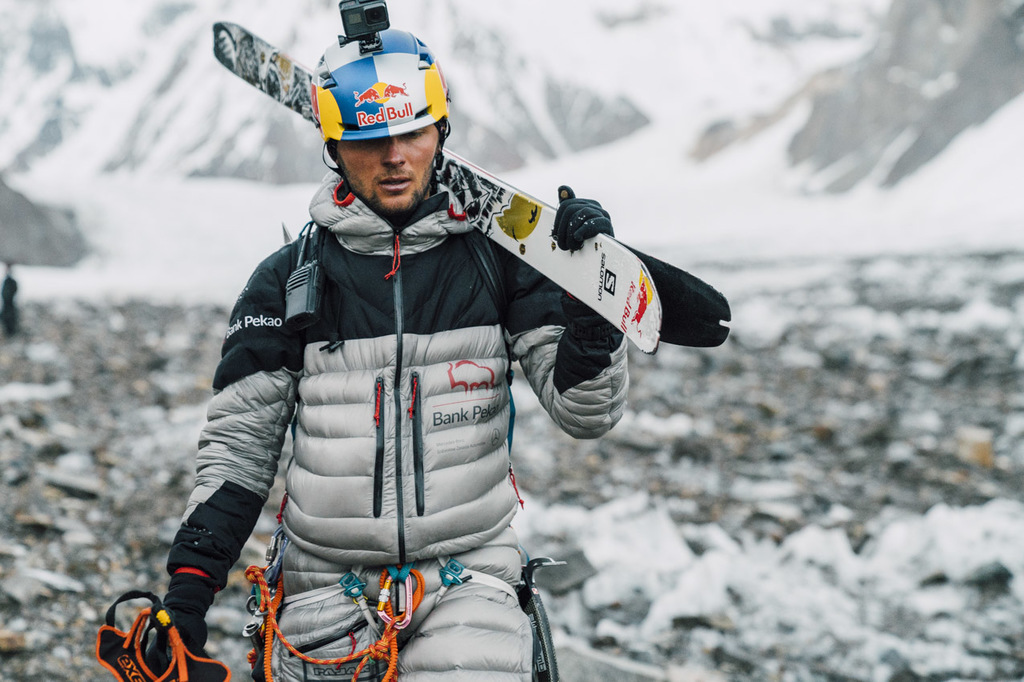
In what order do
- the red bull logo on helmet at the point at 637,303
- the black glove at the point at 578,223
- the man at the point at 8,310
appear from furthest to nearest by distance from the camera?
the man at the point at 8,310
the black glove at the point at 578,223
the red bull logo on helmet at the point at 637,303

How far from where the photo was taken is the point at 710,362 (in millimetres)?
11383

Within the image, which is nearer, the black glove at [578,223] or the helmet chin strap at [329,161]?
the black glove at [578,223]

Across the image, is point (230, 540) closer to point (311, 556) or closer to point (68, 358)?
point (311, 556)

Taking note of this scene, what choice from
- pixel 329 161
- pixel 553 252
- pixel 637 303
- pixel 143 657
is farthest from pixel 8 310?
pixel 637 303

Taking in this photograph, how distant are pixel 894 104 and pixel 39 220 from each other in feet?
130

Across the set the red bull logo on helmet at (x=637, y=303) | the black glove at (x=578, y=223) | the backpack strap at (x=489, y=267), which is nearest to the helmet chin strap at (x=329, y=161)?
the backpack strap at (x=489, y=267)

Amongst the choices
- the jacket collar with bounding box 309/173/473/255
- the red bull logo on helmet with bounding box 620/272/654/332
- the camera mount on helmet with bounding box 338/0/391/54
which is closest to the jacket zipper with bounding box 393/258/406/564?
the jacket collar with bounding box 309/173/473/255

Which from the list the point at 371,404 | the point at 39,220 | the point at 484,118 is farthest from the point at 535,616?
the point at 484,118

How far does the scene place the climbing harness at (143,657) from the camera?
2.51m

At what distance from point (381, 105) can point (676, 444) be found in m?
6.48

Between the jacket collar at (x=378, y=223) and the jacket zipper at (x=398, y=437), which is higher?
the jacket collar at (x=378, y=223)

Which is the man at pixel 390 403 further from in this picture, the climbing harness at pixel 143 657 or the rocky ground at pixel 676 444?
the rocky ground at pixel 676 444

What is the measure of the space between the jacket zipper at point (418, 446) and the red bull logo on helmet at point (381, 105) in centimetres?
87

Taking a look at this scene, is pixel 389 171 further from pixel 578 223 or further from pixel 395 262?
pixel 578 223
